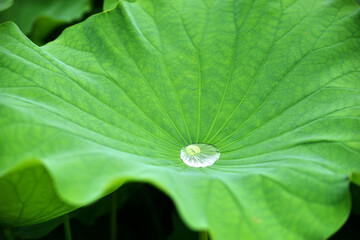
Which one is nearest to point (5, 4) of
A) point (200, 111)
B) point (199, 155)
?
Answer: point (200, 111)

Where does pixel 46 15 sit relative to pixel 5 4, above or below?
below

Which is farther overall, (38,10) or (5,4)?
(38,10)

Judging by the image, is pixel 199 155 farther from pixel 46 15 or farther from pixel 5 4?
pixel 46 15

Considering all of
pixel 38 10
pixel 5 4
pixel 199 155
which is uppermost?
pixel 5 4

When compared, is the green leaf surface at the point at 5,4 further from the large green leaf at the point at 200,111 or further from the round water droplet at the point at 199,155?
the round water droplet at the point at 199,155

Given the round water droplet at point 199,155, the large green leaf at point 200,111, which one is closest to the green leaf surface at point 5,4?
the large green leaf at point 200,111
